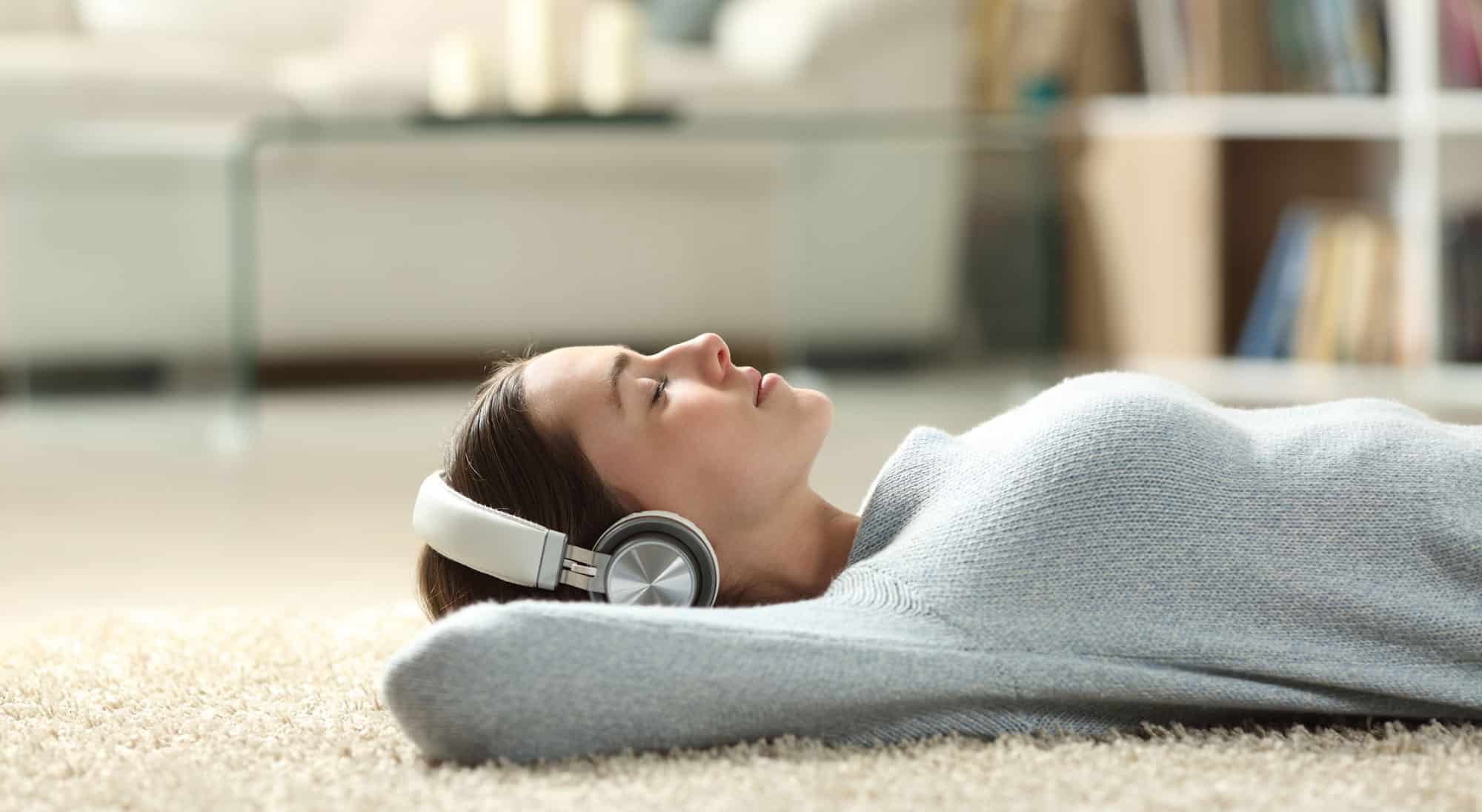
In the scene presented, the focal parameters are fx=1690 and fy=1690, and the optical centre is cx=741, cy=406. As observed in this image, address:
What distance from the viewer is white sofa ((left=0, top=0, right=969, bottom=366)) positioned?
2.85m

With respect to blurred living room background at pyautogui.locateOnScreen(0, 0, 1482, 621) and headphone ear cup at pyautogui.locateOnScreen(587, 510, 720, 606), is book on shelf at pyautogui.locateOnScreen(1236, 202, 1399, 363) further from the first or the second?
headphone ear cup at pyautogui.locateOnScreen(587, 510, 720, 606)

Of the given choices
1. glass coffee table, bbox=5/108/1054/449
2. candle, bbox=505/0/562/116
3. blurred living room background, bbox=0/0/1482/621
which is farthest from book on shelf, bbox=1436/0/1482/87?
candle, bbox=505/0/562/116

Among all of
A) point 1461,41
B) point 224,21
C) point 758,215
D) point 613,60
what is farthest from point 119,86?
point 1461,41

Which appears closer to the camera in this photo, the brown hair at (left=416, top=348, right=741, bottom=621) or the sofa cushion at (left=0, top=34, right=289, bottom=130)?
the brown hair at (left=416, top=348, right=741, bottom=621)

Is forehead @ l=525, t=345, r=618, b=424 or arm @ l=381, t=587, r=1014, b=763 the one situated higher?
forehead @ l=525, t=345, r=618, b=424

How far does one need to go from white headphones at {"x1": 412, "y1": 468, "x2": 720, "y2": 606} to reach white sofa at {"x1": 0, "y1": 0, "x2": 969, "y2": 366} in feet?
6.27

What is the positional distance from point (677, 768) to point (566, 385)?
0.80 ft

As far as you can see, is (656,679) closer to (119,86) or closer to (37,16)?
(119,86)

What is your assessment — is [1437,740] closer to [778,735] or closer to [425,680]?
[778,735]

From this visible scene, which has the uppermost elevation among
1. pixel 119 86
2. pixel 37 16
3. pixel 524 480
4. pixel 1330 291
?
pixel 37 16

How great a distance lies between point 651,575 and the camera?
92cm

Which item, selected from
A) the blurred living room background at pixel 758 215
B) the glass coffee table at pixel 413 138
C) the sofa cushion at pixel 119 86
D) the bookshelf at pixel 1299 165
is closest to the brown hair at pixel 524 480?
the blurred living room background at pixel 758 215

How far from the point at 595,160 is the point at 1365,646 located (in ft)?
7.89

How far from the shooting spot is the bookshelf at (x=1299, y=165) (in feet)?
9.07
